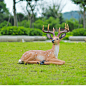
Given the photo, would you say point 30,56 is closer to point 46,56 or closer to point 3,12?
point 46,56

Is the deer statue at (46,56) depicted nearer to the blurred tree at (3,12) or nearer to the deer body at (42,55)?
the deer body at (42,55)

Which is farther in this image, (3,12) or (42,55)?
(3,12)

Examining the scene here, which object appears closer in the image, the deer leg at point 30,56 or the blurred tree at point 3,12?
the deer leg at point 30,56

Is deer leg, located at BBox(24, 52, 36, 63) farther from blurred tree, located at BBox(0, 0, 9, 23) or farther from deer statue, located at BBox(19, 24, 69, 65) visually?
blurred tree, located at BBox(0, 0, 9, 23)

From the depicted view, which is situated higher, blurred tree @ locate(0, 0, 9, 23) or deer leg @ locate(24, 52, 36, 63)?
blurred tree @ locate(0, 0, 9, 23)

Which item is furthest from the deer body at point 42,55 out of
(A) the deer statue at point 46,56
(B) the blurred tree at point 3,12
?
(B) the blurred tree at point 3,12

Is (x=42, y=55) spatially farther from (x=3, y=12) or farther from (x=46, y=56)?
(x=3, y=12)

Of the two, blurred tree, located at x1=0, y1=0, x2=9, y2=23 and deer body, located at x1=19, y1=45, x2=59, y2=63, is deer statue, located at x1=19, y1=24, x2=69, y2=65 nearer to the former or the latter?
deer body, located at x1=19, y1=45, x2=59, y2=63

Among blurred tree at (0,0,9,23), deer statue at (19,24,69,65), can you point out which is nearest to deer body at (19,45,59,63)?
deer statue at (19,24,69,65)

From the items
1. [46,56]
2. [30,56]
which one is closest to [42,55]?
[46,56]

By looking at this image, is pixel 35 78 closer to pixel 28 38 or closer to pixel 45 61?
pixel 45 61

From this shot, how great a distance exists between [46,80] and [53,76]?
47cm

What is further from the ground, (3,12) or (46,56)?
(3,12)

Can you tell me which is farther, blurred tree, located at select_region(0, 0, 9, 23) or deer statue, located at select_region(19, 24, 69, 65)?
blurred tree, located at select_region(0, 0, 9, 23)
